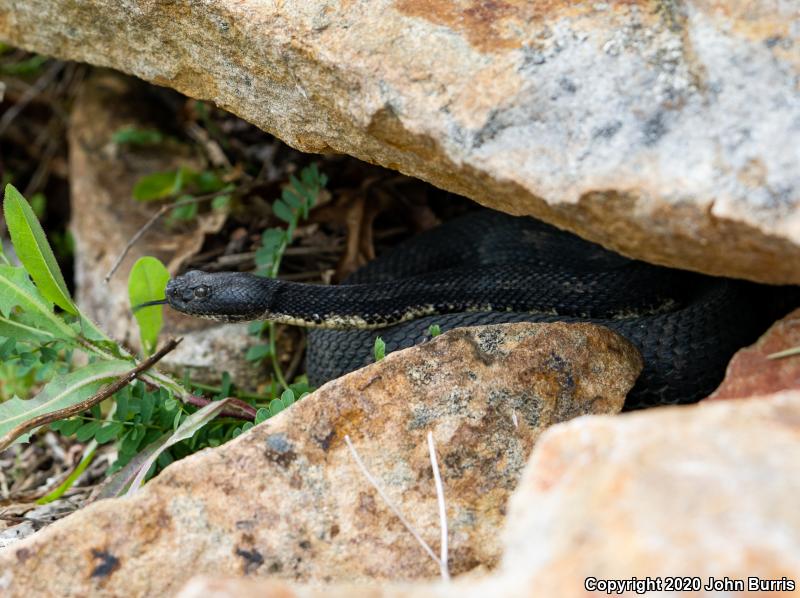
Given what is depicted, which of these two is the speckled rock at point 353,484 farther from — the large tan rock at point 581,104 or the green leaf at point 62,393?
the green leaf at point 62,393

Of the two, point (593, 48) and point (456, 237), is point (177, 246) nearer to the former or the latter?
point (456, 237)

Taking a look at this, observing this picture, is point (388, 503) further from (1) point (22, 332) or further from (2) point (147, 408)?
(1) point (22, 332)

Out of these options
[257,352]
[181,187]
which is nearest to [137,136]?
[181,187]

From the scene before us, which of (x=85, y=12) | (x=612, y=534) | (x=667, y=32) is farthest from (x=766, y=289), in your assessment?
(x=85, y=12)

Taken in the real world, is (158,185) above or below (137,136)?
below

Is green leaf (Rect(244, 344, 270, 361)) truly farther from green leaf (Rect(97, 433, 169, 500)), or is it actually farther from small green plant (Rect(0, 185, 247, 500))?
green leaf (Rect(97, 433, 169, 500))

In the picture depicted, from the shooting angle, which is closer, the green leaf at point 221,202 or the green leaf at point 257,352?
the green leaf at point 257,352

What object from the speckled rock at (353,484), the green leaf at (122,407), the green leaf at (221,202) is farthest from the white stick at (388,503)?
the green leaf at (221,202)
